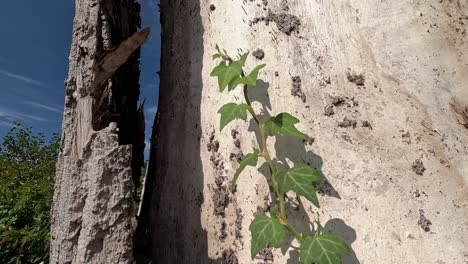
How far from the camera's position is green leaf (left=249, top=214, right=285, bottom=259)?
1.06 m

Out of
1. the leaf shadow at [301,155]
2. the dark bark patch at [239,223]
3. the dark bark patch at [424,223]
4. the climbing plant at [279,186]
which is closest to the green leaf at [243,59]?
the climbing plant at [279,186]

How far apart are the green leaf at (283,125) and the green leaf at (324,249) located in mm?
291

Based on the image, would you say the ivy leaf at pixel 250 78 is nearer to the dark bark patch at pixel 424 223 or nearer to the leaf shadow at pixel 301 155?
the leaf shadow at pixel 301 155

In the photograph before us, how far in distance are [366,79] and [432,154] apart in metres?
0.29

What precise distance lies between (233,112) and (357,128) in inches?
14.9

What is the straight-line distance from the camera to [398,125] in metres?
1.15

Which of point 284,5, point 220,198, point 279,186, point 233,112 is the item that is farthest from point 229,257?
point 284,5

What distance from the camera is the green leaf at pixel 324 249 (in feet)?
3.35

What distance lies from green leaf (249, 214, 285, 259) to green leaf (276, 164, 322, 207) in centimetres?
9

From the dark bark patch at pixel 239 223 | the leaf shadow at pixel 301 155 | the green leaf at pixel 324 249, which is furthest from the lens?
the dark bark patch at pixel 239 223

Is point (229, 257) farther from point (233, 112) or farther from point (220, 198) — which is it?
point (233, 112)

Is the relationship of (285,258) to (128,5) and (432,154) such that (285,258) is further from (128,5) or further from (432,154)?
(128,5)

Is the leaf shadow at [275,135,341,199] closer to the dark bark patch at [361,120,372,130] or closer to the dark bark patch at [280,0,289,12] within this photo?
the dark bark patch at [361,120,372,130]

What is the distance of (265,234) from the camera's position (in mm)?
1071
